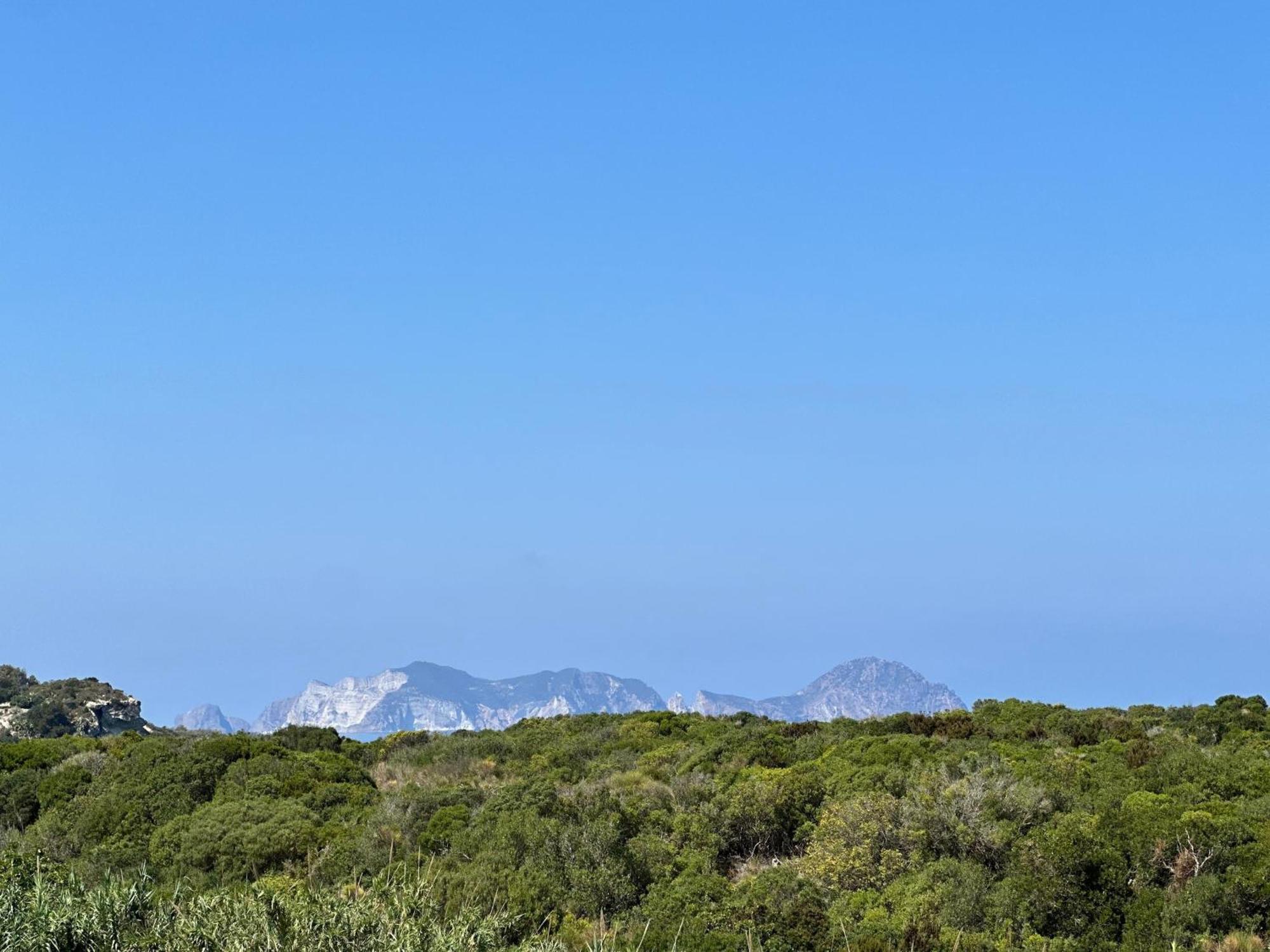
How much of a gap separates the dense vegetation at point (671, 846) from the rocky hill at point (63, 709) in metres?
20.0

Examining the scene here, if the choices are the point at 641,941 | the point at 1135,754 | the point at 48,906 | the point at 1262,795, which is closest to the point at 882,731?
the point at 1135,754

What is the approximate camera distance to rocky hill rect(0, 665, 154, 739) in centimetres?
4778

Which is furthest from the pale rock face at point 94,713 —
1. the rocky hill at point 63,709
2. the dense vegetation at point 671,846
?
the dense vegetation at point 671,846

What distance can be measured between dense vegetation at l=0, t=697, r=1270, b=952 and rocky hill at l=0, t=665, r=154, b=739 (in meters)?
20.0

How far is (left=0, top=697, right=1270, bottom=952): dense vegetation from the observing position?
13.3 meters

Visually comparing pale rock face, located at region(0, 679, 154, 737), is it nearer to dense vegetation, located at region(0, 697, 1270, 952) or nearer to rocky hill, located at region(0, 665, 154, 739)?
rocky hill, located at region(0, 665, 154, 739)

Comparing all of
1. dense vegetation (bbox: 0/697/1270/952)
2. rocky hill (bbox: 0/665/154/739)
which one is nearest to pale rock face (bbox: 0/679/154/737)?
rocky hill (bbox: 0/665/154/739)

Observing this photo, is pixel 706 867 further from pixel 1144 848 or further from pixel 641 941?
pixel 1144 848

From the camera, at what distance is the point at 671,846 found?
1922cm

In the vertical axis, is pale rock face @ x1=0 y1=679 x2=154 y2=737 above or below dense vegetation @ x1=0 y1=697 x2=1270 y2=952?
above

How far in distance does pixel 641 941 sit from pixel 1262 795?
1084 centimetres

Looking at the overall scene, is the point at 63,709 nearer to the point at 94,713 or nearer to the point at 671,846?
the point at 94,713

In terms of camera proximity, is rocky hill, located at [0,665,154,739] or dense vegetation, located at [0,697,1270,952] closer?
dense vegetation, located at [0,697,1270,952]

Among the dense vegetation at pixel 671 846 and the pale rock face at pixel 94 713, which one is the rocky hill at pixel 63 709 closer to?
the pale rock face at pixel 94 713
